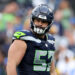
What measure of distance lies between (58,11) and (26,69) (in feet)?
22.0

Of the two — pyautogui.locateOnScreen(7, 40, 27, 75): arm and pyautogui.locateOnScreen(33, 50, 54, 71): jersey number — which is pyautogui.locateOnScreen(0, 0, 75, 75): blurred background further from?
pyautogui.locateOnScreen(7, 40, 27, 75): arm

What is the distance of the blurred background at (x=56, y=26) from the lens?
8664 mm

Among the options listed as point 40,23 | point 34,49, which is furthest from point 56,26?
point 34,49

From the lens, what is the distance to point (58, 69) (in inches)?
343

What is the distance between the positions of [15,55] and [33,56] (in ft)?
0.93

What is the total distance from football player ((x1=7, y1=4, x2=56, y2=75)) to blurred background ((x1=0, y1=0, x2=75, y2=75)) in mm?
2517

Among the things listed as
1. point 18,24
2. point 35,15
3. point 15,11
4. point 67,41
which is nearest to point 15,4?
point 15,11

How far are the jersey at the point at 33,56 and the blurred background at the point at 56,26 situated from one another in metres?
2.59

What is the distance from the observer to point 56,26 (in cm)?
1048

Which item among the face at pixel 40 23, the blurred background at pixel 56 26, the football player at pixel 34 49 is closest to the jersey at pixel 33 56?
the football player at pixel 34 49

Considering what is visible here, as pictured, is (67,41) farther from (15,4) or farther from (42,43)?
(42,43)

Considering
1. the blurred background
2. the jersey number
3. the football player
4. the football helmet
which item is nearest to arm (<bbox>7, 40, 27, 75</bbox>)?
the football player

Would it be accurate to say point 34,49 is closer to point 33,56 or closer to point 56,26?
point 33,56

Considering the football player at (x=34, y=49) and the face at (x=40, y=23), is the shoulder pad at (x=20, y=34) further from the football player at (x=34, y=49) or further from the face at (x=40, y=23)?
the face at (x=40, y=23)
